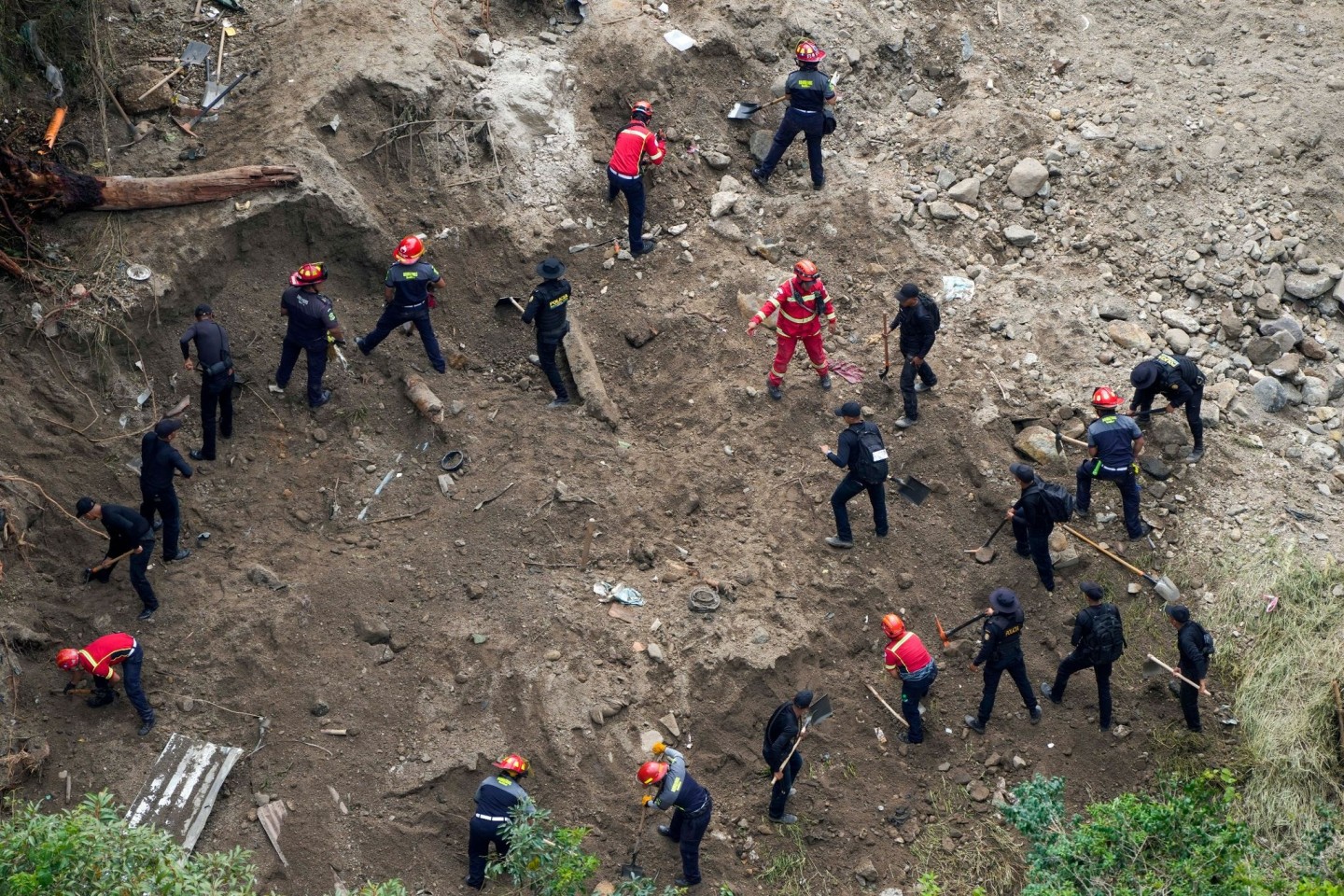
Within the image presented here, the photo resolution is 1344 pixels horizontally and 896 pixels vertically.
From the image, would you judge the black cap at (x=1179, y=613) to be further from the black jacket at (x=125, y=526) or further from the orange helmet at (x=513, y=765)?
the black jacket at (x=125, y=526)

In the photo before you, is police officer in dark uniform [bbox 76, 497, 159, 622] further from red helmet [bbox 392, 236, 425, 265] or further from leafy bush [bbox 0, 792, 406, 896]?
red helmet [bbox 392, 236, 425, 265]

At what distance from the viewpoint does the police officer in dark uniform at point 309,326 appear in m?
11.1

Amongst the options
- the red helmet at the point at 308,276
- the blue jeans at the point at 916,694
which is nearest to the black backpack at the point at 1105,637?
the blue jeans at the point at 916,694

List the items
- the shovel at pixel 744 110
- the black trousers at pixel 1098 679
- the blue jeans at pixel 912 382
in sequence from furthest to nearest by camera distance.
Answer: the shovel at pixel 744 110, the blue jeans at pixel 912 382, the black trousers at pixel 1098 679

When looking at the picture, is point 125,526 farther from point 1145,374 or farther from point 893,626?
point 1145,374

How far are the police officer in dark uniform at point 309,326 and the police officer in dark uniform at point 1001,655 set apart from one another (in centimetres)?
653

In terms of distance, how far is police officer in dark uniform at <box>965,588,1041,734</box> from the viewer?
9.78m

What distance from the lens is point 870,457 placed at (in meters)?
10.8

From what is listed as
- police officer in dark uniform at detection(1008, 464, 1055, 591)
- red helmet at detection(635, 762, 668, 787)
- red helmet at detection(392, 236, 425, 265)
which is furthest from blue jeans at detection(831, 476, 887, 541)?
red helmet at detection(392, 236, 425, 265)

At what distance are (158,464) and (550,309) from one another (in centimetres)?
388

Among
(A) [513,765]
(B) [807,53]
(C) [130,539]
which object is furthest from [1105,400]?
(C) [130,539]

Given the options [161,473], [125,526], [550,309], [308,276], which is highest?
[308,276]

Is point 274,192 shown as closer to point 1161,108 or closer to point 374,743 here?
point 374,743

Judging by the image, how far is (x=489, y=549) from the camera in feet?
35.4
